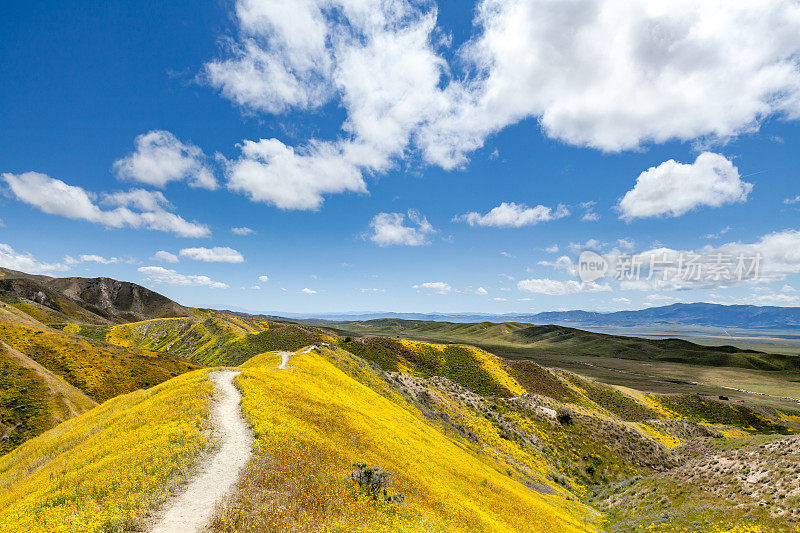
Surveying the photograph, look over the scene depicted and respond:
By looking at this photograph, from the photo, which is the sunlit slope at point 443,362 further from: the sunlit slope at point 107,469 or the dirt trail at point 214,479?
the sunlit slope at point 107,469

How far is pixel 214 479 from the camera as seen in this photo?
15.5 m

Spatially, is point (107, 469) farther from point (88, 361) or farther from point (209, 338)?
point (209, 338)

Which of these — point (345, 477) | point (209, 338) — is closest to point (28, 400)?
point (345, 477)

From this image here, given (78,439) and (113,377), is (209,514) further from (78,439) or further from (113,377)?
(113,377)

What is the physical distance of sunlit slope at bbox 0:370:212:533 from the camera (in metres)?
11.8

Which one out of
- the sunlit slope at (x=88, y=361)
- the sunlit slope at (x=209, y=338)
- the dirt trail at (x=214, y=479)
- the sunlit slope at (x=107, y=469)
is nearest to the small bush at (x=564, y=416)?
the dirt trail at (x=214, y=479)

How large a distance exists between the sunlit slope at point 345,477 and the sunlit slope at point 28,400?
36.8 meters

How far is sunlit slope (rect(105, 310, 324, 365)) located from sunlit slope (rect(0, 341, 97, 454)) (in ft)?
148

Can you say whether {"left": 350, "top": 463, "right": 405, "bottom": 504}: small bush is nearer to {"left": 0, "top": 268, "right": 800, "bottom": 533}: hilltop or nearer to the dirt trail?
{"left": 0, "top": 268, "right": 800, "bottom": 533}: hilltop

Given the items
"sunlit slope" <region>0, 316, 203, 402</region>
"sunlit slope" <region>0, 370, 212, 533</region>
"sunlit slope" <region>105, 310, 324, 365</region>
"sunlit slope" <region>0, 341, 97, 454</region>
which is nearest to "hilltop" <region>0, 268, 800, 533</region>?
"sunlit slope" <region>0, 370, 212, 533</region>

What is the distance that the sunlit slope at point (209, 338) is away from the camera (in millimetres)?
104706

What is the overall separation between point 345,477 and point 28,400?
6228cm

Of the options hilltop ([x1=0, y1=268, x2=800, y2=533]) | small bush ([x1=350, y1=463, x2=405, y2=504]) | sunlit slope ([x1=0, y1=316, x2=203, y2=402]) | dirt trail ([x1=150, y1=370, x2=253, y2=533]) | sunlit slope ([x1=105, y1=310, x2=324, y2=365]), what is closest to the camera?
dirt trail ([x1=150, y1=370, x2=253, y2=533])

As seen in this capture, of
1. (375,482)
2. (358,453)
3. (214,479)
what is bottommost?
(358,453)
